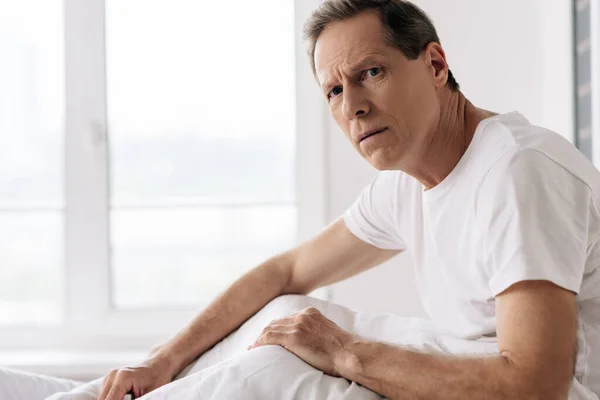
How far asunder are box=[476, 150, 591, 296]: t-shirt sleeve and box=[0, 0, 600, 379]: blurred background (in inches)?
55.7

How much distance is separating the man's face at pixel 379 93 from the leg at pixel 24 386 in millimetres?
801

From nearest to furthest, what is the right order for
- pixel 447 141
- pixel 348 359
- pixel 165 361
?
pixel 348 359, pixel 447 141, pixel 165 361

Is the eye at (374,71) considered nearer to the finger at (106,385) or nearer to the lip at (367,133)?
the lip at (367,133)

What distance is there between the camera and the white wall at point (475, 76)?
2521mm

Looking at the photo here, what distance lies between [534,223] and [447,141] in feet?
1.10

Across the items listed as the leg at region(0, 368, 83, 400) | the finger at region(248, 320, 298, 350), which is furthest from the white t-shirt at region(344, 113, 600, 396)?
the leg at region(0, 368, 83, 400)

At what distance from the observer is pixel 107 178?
8.93 ft

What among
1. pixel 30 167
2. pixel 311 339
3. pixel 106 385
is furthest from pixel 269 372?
pixel 30 167

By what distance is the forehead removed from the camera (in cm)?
141

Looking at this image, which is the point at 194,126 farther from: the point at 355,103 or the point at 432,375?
the point at 432,375

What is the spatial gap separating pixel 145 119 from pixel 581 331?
1.87 meters

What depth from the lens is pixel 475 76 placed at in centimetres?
254

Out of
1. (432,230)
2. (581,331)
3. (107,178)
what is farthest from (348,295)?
(581,331)

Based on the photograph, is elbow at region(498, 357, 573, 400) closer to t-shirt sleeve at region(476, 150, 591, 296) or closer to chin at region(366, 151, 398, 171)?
t-shirt sleeve at region(476, 150, 591, 296)
